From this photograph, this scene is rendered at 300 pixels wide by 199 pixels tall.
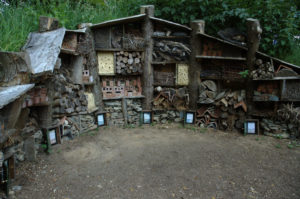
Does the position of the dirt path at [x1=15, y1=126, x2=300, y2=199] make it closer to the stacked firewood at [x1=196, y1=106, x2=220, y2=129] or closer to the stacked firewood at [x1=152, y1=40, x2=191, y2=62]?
the stacked firewood at [x1=196, y1=106, x2=220, y2=129]

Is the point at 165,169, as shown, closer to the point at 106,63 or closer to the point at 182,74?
the point at 182,74

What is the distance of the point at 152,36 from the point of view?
5418mm

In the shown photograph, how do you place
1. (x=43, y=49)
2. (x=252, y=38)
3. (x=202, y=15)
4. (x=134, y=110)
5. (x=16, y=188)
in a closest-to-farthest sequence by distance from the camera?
(x=16, y=188)
(x=43, y=49)
(x=252, y=38)
(x=202, y=15)
(x=134, y=110)

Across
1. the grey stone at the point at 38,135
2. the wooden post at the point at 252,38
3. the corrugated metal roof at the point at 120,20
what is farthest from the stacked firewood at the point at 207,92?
the grey stone at the point at 38,135

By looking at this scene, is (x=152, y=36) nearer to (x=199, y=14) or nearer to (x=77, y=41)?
(x=199, y=14)

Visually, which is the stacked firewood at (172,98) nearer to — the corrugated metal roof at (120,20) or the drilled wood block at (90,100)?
the drilled wood block at (90,100)

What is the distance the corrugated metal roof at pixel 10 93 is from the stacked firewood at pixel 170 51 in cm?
349

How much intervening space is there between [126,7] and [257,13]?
11.2 ft

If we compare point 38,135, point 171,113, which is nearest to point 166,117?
point 171,113

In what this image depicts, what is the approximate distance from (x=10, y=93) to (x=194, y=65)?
158 inches

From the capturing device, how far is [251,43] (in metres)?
4.71

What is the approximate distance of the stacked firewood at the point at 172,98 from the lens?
560cm

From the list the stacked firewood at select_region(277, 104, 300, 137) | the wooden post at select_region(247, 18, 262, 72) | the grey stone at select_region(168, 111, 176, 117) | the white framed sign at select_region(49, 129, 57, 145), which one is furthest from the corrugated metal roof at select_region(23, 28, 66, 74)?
the stacked firewood at select_region(277, 104, 300, 137)

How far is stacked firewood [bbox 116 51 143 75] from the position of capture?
5325 millimetres
